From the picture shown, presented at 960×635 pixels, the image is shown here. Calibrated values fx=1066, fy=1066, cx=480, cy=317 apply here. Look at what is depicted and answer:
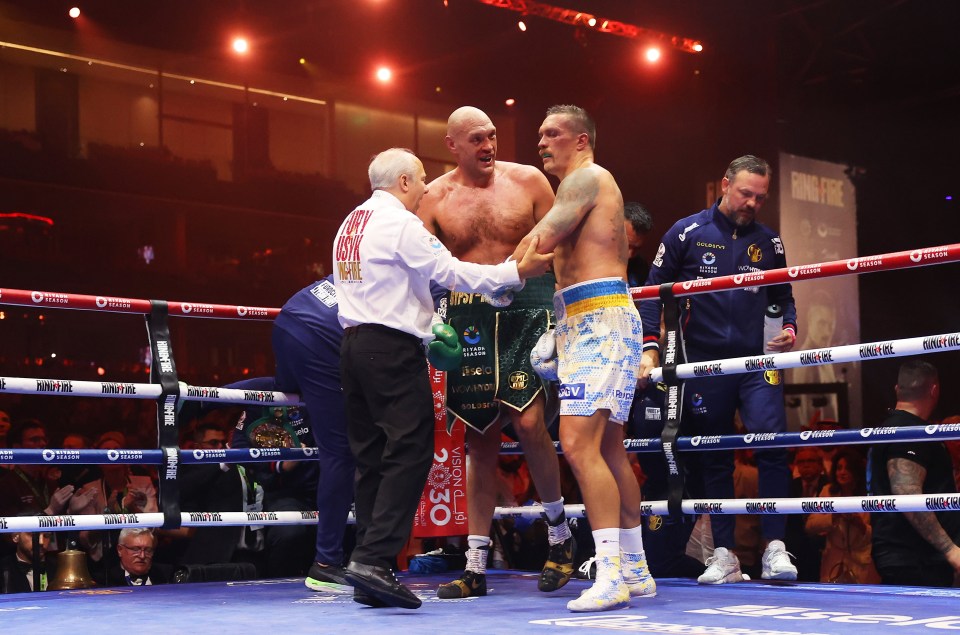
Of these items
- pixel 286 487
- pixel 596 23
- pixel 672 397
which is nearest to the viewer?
pixel 672 397

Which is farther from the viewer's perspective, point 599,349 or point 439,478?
point 439,478

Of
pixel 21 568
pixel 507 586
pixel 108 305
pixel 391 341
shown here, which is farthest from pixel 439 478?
pixel 21 568

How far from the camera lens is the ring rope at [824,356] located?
3.10 metres

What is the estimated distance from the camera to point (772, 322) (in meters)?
4.10

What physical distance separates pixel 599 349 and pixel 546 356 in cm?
22

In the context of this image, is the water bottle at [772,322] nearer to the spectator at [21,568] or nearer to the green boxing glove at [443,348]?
the green boxing glove at [443,348]

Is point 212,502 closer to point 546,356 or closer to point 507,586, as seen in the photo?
point 507,586

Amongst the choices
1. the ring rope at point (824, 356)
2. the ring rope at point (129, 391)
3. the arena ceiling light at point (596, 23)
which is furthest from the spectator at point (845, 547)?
the arena ceiling light at point (596, 23)

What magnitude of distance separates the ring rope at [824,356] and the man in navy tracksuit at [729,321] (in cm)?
28

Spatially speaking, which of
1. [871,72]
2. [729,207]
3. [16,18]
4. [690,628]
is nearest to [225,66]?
[16,18]

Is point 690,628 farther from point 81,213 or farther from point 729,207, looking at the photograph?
point 81,213

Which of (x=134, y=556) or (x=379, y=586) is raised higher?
(x=379, y=586)

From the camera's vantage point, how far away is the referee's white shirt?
3.14 metres

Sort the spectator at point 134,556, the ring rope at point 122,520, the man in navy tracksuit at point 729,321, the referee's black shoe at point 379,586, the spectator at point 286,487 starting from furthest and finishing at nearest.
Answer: the spectator at point 134,556, the spectator at point 286,487, the man in navy tracksuit at point 729,321, the ring rope at point 122,520, the referee's black shoe at point 379,586
